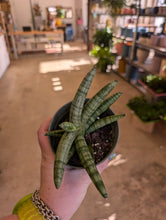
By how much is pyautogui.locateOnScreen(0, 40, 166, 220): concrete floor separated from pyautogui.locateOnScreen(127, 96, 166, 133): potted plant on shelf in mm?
115

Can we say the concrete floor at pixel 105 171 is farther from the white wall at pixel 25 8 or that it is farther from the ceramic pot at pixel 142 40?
the white wall at pixel 25 8

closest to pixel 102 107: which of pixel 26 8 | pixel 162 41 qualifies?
pixel 162 41

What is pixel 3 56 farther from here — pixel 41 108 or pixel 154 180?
pixel 154 180

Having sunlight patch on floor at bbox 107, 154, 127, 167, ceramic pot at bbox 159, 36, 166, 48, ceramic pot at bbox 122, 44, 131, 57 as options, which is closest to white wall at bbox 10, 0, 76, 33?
ceramic pot at bbox 122, 44, 131, 57

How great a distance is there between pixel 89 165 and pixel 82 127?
18cm

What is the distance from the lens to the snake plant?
1.77 feet

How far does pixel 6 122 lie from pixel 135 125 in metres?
2.14

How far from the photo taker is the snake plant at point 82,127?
0.54 meters

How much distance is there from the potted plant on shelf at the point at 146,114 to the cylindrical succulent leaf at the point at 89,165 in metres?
1.87

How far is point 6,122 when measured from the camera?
2.75 m

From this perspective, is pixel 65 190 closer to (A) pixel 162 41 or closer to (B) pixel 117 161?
(B) pixel 117 161

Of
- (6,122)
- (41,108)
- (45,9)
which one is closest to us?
(6,122)

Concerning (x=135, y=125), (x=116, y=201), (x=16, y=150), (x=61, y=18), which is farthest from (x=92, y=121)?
(x=61, y=18)

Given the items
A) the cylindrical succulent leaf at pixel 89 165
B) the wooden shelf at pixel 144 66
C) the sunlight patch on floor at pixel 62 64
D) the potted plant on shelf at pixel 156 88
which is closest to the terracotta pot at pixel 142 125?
the potted plant on shelf at pixel 156 88
